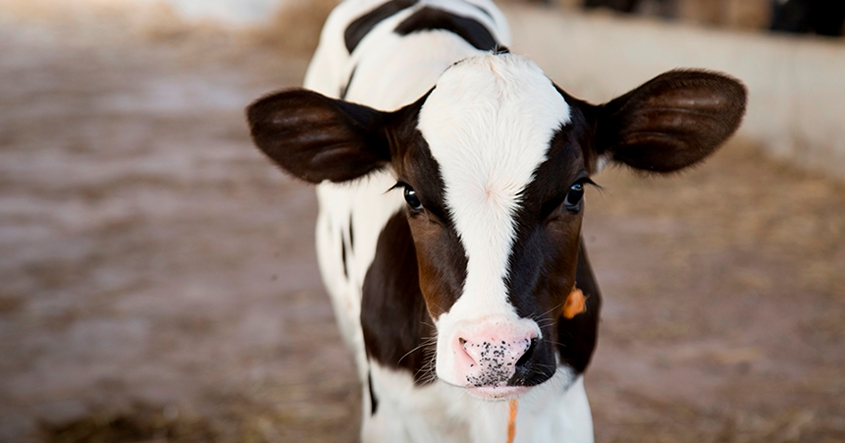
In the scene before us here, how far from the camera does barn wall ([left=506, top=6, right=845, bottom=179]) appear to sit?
6.47 meters

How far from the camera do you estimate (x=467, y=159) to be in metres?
1.99

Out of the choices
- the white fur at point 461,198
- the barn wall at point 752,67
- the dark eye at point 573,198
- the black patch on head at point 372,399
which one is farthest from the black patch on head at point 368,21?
the barn wall at point 752,67

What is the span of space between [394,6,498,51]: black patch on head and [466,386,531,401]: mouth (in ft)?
4.61

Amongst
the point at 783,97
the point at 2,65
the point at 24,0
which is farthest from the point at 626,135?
the point at 24,0

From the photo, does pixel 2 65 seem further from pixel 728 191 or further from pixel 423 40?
pixel 423 40

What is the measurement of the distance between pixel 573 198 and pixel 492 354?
0.48 m

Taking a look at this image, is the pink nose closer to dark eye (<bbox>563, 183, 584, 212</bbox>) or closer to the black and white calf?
the black and white calf

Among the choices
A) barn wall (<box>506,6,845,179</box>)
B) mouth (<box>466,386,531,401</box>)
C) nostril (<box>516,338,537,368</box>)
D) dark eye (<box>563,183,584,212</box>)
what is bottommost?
barn wall (<box>506,6,845,179</box>)

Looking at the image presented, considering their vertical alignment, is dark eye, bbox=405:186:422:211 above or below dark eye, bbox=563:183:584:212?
below

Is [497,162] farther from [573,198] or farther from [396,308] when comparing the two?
[396,308]

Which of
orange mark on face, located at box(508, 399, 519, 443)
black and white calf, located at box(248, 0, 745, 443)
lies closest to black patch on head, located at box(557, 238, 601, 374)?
black and white calf, located at box(248, 0, 745, 443)

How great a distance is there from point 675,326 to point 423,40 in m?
2.17

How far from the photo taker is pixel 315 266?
516cm

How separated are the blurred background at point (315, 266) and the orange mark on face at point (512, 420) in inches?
27.4
